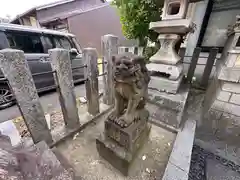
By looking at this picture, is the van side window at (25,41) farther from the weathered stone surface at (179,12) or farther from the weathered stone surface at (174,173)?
the weathered stone surface at (174,173)

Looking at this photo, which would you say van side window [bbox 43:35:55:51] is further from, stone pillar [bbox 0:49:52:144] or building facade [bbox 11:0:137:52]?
building facade [bbox 11:0:137:52]

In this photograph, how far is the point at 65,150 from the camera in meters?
1.54

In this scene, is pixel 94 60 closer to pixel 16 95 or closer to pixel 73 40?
pixel 16 95

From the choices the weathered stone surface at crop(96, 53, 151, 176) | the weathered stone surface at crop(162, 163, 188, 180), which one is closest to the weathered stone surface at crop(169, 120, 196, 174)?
the weathered stone surface at crop(162, 163, 188, 180)

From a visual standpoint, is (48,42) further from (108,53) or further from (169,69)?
(169,69)

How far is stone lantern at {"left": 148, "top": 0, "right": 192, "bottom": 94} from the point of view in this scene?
1.70 meters

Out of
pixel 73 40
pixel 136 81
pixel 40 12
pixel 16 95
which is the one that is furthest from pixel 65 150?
pixel 40 12

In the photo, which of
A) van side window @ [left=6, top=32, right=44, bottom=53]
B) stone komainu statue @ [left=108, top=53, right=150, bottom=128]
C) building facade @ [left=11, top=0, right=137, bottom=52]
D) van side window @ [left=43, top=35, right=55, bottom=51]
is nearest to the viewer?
stone komainu statue @ [left=108, top=53, right=150, bottom=128]

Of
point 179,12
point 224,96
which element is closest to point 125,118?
point 179,12

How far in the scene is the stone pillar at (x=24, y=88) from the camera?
1155 millimetres

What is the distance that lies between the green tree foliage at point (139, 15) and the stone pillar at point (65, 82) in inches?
73.4

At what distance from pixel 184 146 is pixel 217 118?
1.08 meters

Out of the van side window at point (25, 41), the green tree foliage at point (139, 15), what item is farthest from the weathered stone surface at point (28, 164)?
the van side window at point (25, 41)

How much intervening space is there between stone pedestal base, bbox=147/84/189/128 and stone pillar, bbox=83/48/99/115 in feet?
3.39
